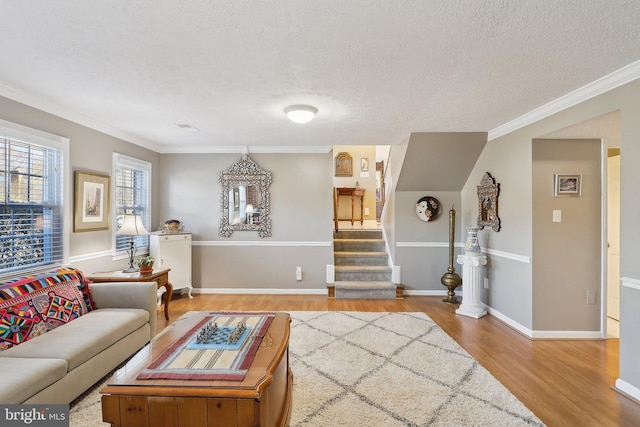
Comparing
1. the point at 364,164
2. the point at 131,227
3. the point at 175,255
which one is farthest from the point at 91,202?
the point at 364,164

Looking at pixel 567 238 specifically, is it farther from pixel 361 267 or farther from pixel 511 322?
pixel 361 267

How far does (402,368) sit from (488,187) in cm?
263

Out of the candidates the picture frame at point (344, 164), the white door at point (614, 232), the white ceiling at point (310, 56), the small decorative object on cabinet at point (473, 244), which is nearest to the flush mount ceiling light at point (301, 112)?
the white ceiling at point (310, 56)

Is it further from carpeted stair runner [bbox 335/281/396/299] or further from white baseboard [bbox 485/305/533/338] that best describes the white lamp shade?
white baseboard [bbox 485/305/533/338]

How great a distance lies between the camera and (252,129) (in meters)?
3.81

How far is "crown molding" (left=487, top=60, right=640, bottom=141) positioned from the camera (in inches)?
85.6

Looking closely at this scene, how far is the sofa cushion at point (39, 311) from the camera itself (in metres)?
2.05

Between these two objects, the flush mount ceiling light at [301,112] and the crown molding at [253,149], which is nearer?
the flush mount ceiling light at [301,112]

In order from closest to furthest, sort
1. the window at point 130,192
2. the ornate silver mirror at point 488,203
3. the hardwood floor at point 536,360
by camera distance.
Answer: the hardwood floor at point 536,360
the ornate silver mirror at point 488,203
the window at point 130,192

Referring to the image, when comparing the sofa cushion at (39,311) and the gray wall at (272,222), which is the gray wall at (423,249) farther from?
the sofa cushion at (39,311)

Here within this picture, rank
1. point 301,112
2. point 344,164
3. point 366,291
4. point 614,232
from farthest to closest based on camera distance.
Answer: point 344,164
point 366,291
point 614,232
point 301,112

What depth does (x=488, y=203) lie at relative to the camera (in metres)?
3.99

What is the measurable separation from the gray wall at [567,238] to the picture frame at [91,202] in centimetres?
480

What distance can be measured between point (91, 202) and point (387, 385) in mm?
3543
